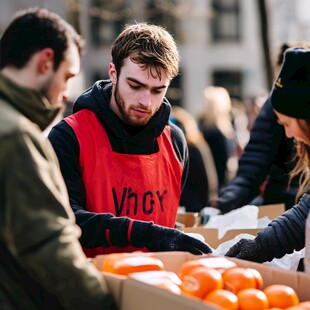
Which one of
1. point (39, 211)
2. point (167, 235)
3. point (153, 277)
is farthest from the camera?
point (167, 235)

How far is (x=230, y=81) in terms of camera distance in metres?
30.3

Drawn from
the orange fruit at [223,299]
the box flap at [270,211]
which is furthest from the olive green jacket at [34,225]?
the box flap at [270,211]

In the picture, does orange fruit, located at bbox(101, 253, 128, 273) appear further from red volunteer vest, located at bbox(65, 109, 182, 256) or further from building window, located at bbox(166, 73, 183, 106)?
building window, located at bbox(166, 73, 183, 106)

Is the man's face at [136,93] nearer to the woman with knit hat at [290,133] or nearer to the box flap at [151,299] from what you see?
the woman with knit hat at [290,133]

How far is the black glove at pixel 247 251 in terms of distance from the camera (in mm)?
3424

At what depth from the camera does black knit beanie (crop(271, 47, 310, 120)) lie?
10.1 feet

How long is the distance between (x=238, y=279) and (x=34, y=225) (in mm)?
804

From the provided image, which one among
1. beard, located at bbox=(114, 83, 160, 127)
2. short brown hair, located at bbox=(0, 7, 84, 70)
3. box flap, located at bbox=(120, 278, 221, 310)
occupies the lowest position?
box flap, located at bbox=(120, 278, 221, 310)

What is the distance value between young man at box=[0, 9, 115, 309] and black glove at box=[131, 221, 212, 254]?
787 millimetres

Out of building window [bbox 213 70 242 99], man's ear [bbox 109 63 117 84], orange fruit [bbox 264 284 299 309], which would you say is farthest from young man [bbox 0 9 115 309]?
building window [bbox 213 70 242 99]

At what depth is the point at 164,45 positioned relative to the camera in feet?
11.9

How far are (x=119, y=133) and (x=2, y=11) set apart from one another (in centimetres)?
1948

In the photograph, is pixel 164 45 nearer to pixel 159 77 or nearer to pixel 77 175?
pixel 159 77

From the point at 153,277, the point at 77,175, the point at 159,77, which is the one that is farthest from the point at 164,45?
the point at 153,277
